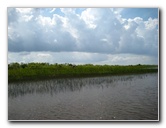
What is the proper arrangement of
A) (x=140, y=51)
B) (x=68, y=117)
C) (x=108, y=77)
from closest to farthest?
(x=68, y=117)
(x=140, y=51)
(x=108, y=77)

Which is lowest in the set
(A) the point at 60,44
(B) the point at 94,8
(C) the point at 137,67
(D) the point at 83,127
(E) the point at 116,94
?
(D) the point at 83,127

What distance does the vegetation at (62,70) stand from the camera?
4.32 meters

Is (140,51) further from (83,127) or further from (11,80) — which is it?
(11,80)

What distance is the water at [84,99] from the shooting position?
163 inches

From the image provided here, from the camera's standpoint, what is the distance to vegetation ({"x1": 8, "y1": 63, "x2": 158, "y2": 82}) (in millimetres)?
4320

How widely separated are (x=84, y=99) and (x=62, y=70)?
0.56 m

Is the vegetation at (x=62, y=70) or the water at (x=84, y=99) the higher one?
the vegetation at (x=62, y=70)

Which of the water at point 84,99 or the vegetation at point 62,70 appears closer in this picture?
the water at point 84,99

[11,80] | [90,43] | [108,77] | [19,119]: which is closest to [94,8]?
[90,43]

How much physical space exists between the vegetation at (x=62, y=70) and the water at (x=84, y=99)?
96 millimetres

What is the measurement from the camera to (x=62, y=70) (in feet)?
15.0

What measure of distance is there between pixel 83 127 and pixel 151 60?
134 centimetres

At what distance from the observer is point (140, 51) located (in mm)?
4406

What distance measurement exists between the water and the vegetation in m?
0.10
